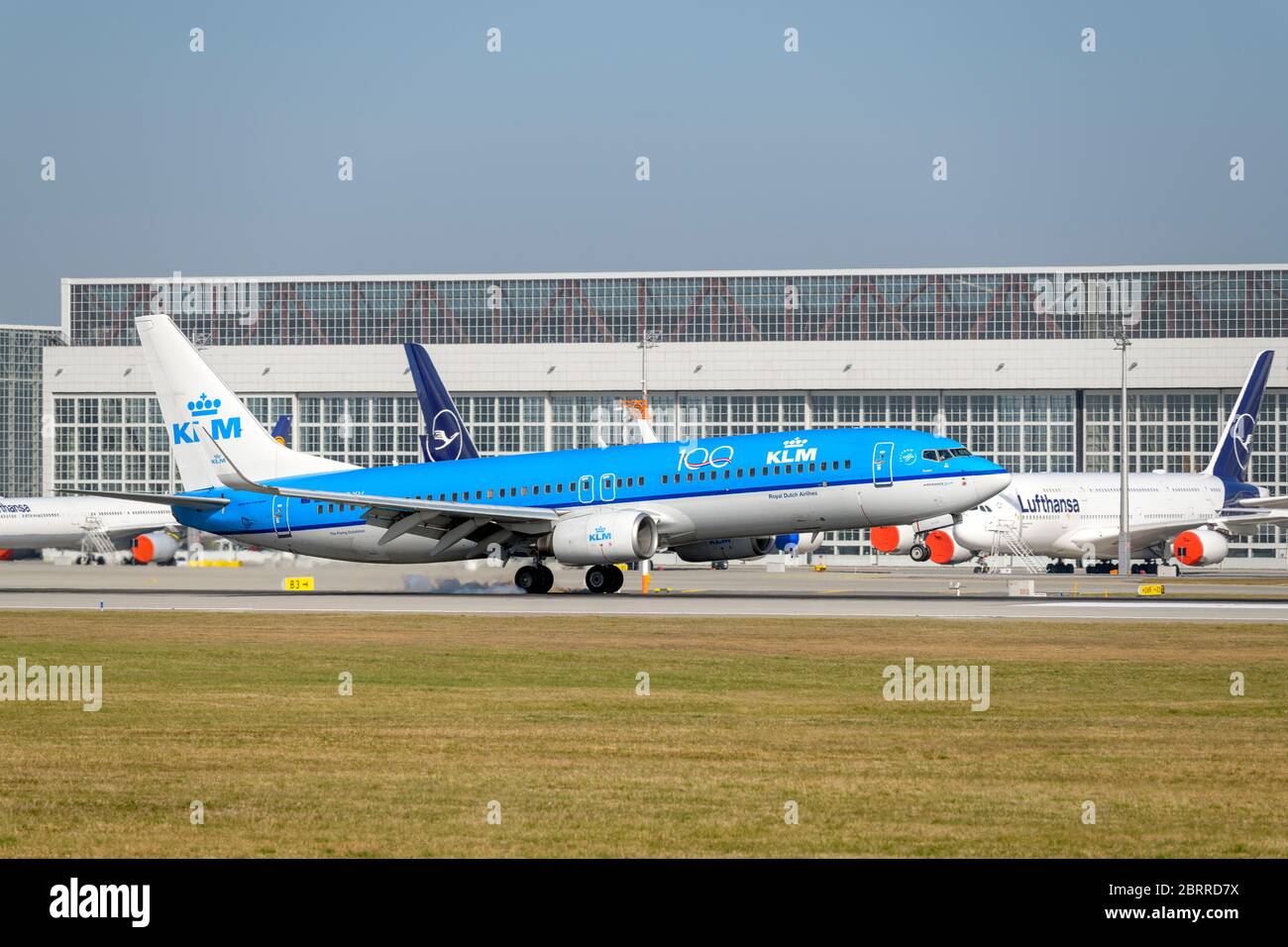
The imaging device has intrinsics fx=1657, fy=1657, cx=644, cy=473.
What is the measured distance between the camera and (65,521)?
114 meters

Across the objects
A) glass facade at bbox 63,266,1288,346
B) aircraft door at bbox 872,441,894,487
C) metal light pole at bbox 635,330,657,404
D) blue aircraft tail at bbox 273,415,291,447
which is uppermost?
glass facade at bbox 63,266,1288,346

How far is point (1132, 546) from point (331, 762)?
78.8 metres

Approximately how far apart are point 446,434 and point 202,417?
116ft

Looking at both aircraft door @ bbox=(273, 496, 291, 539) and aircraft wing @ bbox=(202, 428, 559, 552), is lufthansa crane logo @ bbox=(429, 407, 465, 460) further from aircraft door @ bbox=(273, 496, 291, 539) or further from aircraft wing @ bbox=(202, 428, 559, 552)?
aircraft wing @ bbox=(202, 428, 559, 552)

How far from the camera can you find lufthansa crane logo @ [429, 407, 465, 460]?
92500mm

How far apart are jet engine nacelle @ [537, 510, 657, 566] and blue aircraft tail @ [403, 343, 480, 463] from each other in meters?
40.7

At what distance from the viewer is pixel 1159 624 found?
38.3m

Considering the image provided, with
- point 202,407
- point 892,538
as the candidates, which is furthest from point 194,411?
point 892,538

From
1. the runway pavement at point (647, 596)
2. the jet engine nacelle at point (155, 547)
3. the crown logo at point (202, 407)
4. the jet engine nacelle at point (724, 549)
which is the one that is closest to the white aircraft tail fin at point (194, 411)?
the crown logo at point (202, 407)

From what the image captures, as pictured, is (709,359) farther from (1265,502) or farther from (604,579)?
(604,579)

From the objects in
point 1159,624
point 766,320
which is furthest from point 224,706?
point 766,320

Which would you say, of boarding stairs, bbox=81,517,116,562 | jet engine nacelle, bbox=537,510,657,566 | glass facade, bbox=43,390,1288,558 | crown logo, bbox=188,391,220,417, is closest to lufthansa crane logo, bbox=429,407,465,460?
glass facade, bbox=43,390,1288,558
